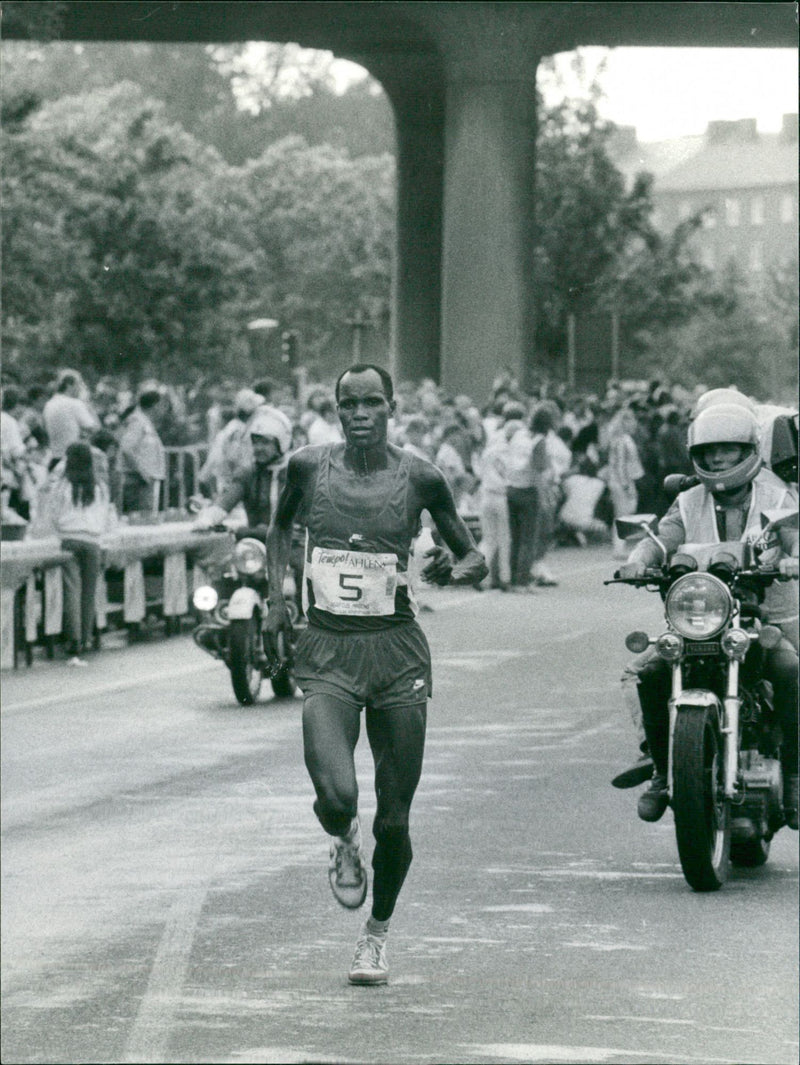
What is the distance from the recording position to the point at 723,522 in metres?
4.02

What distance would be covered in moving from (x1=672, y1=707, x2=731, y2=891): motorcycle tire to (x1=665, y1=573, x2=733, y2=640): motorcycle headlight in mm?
208

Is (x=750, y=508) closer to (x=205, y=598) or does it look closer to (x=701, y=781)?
(x=701, y=781)

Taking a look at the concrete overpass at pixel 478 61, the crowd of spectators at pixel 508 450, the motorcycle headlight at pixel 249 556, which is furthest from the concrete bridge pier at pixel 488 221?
the motorcycle headlight at pixel 249 556

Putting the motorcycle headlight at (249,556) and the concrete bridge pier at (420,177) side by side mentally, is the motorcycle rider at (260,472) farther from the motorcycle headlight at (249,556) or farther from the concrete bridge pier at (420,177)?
the concrete bridge pier at (420,177)

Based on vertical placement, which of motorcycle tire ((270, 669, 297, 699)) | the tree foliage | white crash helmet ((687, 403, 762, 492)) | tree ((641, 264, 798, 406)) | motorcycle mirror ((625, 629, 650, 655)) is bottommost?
motorcycle tire ((270, 669, 297, 699))

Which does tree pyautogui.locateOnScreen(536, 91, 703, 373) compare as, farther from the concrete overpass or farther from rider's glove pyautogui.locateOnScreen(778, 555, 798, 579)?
rider's glove pyautogui.locateOnScreen(778, 555, 798, 579)

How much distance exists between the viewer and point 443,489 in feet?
12.9

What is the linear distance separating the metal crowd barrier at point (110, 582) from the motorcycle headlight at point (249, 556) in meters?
0.75

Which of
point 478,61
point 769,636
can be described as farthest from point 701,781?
point 478,61

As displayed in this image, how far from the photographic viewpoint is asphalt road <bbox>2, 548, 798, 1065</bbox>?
1434cm

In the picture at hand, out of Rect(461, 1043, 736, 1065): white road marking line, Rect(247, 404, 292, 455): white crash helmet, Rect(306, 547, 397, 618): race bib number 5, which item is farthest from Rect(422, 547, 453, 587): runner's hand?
Rect(461, 1043, 736, 1065): white road marking line

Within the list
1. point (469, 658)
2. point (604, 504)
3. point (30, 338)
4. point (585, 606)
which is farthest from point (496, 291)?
point (30, 338)

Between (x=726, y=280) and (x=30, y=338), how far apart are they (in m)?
91.6

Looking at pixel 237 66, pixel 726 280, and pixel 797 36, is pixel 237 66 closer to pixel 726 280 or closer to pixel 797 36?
pixel 726 280
